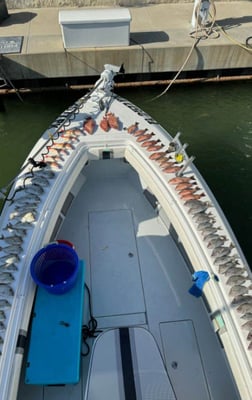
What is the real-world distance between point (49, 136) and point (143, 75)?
4946 mm

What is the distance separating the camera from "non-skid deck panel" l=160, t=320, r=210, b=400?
330cm

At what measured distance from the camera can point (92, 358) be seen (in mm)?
3143

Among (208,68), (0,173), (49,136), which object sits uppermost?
(208,68)

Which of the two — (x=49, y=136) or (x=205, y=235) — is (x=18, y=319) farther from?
(x=49, y=136)

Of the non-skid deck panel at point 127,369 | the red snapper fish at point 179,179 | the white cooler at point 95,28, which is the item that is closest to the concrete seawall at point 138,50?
the white cooler at point 95,28

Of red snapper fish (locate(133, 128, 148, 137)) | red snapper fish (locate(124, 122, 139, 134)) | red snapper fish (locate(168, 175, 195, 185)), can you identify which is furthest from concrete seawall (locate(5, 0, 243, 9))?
red snapper fish (locate(168, 175, 195, 185))

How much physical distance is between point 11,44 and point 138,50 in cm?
314

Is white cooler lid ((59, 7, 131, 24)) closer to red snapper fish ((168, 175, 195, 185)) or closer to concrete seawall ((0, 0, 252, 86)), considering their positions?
concrete seawall ((0, 0, 252, 86))

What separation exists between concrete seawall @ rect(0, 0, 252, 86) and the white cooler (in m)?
0.16

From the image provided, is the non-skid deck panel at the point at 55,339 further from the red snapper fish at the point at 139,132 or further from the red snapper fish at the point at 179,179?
the red snapper fish at the point at 139,132

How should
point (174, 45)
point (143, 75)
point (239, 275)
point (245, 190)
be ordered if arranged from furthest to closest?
point (143, 75) → point (174, 45) → point (245, 190) → point (239, 275)

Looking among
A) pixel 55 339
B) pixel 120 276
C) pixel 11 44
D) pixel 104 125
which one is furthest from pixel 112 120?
pixel 11 44

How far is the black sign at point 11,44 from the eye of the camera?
7.72m

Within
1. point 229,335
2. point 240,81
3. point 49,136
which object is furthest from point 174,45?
point 229,335
